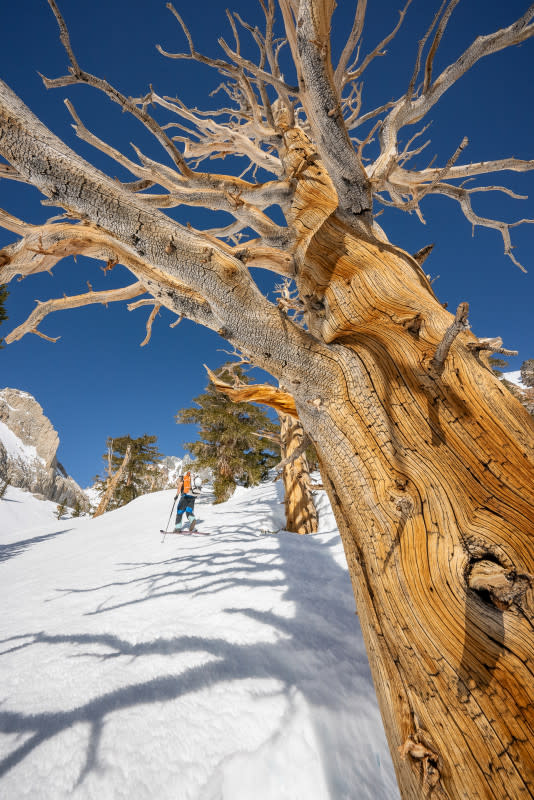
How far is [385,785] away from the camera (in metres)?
1.25

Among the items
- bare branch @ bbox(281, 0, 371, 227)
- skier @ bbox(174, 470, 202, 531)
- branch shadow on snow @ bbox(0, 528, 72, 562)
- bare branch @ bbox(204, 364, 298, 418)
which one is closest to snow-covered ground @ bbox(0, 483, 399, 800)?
bare branch @ bbox(204, 364, 298, 418)

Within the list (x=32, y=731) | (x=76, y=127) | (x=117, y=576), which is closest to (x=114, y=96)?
(x=76, y=127)

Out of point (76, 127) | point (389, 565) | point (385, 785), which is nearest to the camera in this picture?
point (389, 565)

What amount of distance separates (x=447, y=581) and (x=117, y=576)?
3761mm

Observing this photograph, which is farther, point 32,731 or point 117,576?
point 117,576

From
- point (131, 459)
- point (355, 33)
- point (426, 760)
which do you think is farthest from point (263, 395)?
point (131, 459)

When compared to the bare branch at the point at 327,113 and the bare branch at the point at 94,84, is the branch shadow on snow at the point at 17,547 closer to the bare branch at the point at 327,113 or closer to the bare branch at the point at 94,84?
the bare branch at the point at 94,84

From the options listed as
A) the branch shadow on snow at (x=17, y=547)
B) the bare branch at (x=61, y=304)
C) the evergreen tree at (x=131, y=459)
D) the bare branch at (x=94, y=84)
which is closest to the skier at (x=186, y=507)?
the branch shadow on snow at (x=17, y=547)

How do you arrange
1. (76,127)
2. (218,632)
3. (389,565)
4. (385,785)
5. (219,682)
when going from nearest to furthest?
(389,565) → (385,785) → (219,682) → (218,632) → (76,127)

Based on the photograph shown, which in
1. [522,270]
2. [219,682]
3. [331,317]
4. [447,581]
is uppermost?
[522,270]

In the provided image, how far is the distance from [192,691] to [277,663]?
52cm

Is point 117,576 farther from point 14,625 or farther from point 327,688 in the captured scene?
point 327,688

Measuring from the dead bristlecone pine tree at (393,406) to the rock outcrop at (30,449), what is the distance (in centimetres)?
4510

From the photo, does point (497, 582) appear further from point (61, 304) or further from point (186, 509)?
point (186, 509)
